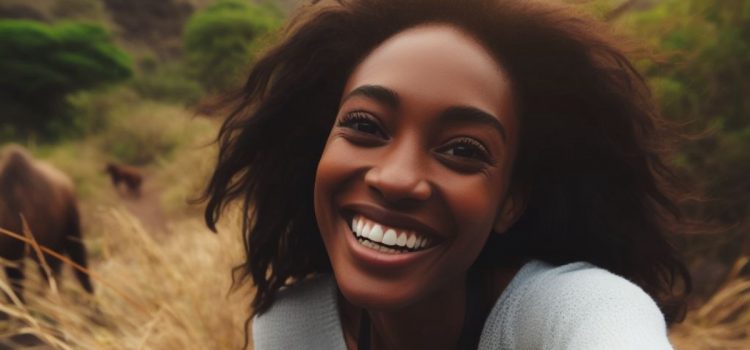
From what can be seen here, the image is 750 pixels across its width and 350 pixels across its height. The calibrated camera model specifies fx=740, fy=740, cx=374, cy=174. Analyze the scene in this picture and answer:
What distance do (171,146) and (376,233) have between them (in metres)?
12.1

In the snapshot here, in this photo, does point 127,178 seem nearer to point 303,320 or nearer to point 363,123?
point 303,320

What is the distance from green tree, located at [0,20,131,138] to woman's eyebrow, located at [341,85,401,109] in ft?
44.5

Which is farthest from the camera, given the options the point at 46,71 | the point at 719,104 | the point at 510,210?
the point at 46,71

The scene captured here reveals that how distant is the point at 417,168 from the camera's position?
4.30 ft

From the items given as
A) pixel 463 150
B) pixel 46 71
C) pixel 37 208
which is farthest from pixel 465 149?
pixel 46 71

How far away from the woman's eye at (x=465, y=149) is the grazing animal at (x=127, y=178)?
981 centimetres

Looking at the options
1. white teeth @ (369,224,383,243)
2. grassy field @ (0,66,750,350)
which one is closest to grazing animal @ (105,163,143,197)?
grassy field @ (0,66,750,350)

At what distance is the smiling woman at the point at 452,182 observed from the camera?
4.37 ft

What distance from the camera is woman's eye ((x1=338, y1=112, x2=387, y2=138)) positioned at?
1391mm

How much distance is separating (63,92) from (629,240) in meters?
14.9

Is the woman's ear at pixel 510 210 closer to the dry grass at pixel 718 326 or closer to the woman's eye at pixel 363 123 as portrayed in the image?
the woman's eye at pixel 363 123

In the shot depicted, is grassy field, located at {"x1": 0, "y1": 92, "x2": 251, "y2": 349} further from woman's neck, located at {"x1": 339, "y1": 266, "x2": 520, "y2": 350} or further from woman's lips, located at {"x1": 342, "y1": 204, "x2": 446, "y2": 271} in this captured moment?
woman's lips, located at {"x1": 342, "y1": 204, "x2": 446, "y2": 271}

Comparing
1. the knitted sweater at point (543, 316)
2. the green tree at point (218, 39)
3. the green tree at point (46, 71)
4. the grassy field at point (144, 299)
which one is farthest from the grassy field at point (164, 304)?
the green tree at point (218, 39)

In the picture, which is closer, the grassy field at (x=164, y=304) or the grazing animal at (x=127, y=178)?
the grassy field at (x=164, y=304)
